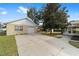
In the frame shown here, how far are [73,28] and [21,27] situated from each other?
1.04 meters

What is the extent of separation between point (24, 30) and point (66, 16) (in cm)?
89

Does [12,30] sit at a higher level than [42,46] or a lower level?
higher

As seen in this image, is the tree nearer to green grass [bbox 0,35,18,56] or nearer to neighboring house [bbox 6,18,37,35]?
neighboring house [bbox 6,18,37,35]

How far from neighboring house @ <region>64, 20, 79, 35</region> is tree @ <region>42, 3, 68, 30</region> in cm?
12

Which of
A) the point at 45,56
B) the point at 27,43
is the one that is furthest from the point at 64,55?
the point at 27,43

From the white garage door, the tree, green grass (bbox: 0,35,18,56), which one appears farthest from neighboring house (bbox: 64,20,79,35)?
green grass (bbox: 0,35,18,56)

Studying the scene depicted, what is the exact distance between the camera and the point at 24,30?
4.95m

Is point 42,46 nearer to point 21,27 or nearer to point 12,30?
point 21,27

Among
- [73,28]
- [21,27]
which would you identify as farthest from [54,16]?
[21,27]

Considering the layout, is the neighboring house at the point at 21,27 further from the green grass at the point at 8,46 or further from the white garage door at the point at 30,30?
the green grass at the point at 8,46

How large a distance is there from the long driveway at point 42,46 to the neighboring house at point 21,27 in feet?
0.35

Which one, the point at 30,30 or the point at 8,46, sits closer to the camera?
the point at 8,46

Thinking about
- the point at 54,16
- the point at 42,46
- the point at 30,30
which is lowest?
the point at 42,46

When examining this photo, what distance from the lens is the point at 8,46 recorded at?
4.82m
